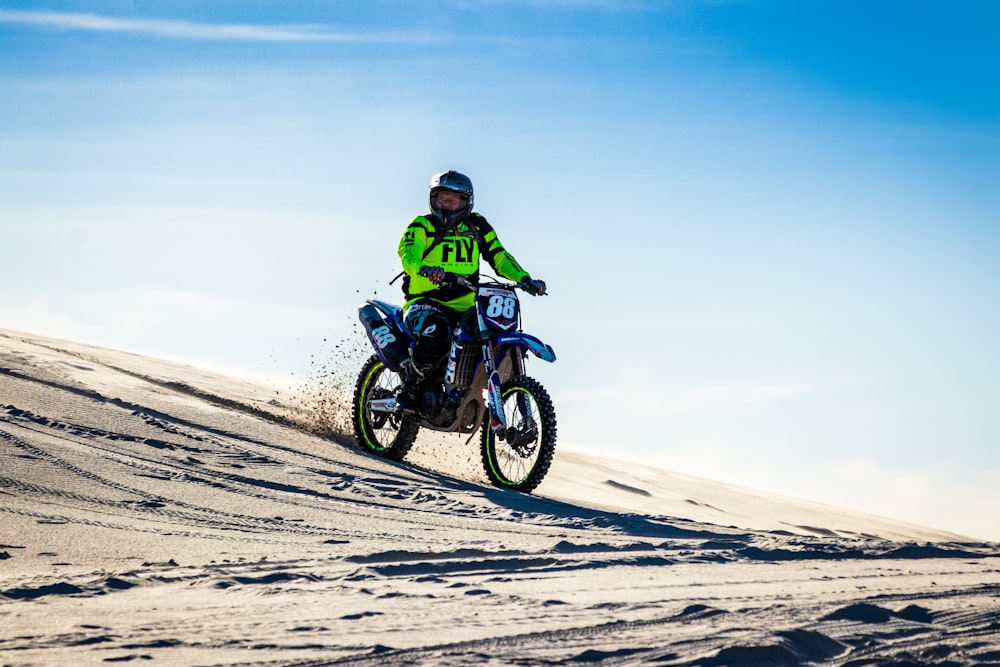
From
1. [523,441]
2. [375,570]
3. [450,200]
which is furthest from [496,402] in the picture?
[375,570]

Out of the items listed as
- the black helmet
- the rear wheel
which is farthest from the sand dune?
the black helmet

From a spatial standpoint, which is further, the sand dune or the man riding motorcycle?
the man riding motorcycle

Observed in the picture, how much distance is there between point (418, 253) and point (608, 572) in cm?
458

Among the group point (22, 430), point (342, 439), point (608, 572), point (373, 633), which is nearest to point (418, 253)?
point (342, 439)

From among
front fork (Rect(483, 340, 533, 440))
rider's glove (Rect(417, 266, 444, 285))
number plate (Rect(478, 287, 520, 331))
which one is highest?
rider's glove (Rect(417, 266, 444, 285))

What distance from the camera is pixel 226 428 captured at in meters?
9.11

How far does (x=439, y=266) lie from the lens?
28.2ft

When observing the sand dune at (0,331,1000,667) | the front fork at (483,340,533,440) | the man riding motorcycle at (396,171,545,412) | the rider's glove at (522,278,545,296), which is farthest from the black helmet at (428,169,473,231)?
the sand dune at (0,331,1000,667)

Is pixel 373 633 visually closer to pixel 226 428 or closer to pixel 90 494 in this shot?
pixel 90 494

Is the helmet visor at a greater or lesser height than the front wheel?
greater

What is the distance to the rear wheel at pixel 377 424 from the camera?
934cm

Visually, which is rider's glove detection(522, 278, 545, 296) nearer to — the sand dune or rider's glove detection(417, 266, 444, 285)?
rider's glove detection(417, 266, 444, 285)

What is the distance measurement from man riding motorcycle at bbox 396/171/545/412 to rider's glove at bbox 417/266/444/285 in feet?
1.68

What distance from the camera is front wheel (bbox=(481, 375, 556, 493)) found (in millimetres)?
7891
